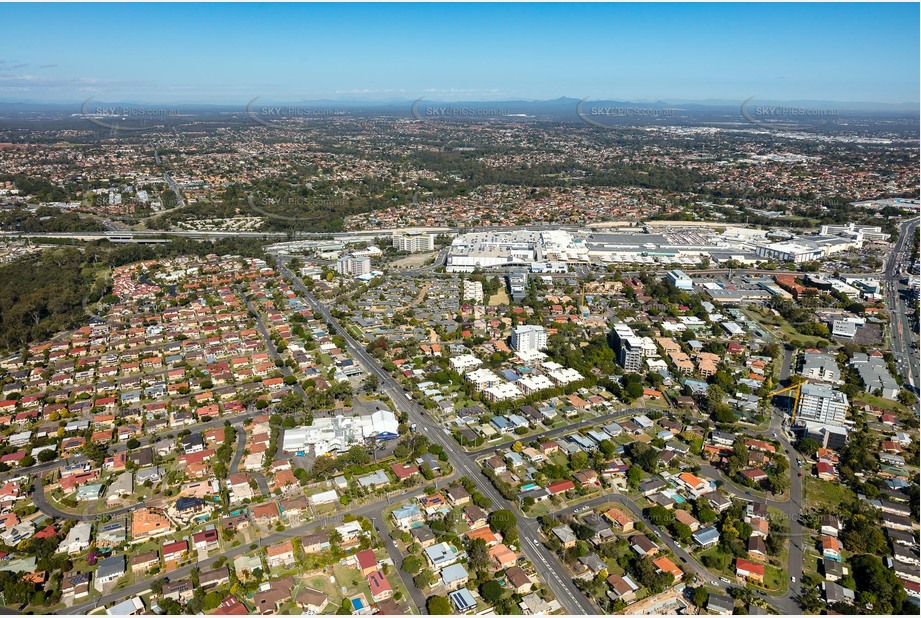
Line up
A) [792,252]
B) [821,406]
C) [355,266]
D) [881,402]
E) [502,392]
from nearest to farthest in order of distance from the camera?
[821,406] → [881,402] → [502,392] → [355,266] → [792,252]

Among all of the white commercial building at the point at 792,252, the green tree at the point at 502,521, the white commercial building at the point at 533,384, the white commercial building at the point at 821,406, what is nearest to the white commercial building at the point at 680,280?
the white commercial building at the point at 792,252

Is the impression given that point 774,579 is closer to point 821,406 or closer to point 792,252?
point 821,406

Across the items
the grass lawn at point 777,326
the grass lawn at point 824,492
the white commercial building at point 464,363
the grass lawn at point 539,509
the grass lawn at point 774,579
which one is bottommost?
the grass lawn at point 774,579

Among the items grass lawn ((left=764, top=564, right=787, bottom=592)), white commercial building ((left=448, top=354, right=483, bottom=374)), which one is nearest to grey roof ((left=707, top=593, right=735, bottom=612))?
grass lawn ((left=764, top=564, right=787, bottom=592))

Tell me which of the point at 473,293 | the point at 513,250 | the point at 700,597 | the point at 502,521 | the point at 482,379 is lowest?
the point at 700,597

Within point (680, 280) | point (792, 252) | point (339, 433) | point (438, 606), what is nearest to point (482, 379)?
point (339, 433)

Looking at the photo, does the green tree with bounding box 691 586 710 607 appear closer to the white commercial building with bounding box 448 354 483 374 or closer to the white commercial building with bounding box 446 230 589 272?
the white commercial building with bounding box 448 354 483 374

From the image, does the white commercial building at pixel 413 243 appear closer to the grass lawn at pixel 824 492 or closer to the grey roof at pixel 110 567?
the grass lawn at pixel 824 492
